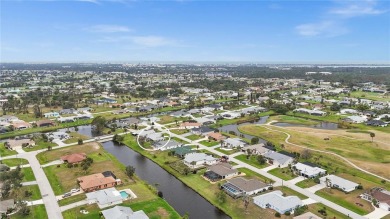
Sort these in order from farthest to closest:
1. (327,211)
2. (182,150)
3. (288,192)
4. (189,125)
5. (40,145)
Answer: (189,125) → (40,145) → (182,150) → (288,192) → (327,211)

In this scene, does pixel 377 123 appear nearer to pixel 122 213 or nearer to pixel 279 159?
pixel 279 159

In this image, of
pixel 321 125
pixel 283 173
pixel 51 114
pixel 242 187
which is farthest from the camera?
pixel 51 114

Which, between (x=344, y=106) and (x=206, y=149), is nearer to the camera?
(x=206, y=149)

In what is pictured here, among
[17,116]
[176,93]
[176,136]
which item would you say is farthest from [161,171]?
[176,93]

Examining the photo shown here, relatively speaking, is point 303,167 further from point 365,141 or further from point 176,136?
point 176,136

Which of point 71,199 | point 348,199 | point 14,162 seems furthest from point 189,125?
point 348,199

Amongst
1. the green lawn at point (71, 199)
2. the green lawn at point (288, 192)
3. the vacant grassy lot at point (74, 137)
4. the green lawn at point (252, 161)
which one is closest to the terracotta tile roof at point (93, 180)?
the green lawn at point (71, 199)
